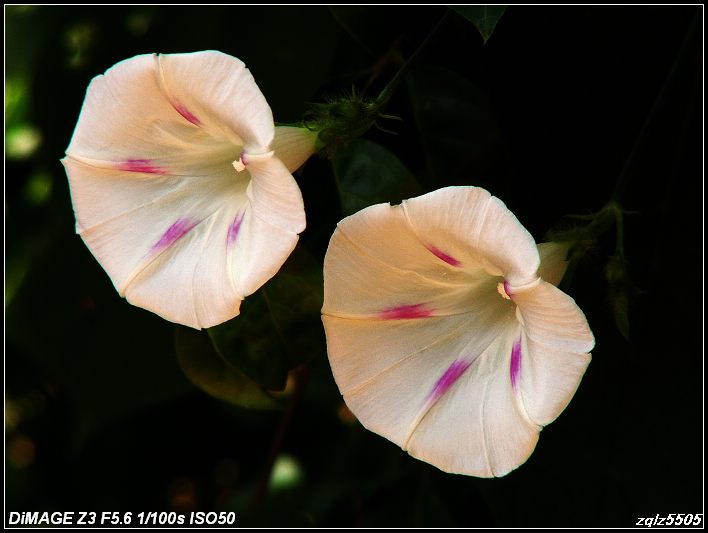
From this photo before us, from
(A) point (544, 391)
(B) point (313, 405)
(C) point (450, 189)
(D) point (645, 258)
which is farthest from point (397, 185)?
(B) point (313, 405)

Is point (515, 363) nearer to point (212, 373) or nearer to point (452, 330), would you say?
point (452, 330)

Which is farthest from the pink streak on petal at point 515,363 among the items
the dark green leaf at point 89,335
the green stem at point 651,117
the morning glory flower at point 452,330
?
the dark green leaf at point 89,335

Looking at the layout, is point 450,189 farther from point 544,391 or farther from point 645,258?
point 645,258

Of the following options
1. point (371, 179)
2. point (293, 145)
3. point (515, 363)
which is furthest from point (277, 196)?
point (515, 363)

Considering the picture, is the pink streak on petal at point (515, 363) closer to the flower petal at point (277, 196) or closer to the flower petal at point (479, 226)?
the flower petal at point (479, 226)

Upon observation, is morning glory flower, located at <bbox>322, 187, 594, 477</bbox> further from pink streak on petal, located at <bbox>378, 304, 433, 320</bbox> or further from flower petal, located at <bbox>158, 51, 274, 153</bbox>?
flower petal, located at <bbox>158, 51, 274, 153</bbox>

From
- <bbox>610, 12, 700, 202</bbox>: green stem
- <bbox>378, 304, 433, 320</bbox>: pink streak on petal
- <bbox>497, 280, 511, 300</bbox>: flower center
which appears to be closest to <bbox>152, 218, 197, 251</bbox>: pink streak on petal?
<bbox>378, 304, 433, 320</bbox>: pink streak on petal

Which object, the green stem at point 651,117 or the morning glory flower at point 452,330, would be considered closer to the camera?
the morning glory flower at point 452,330
